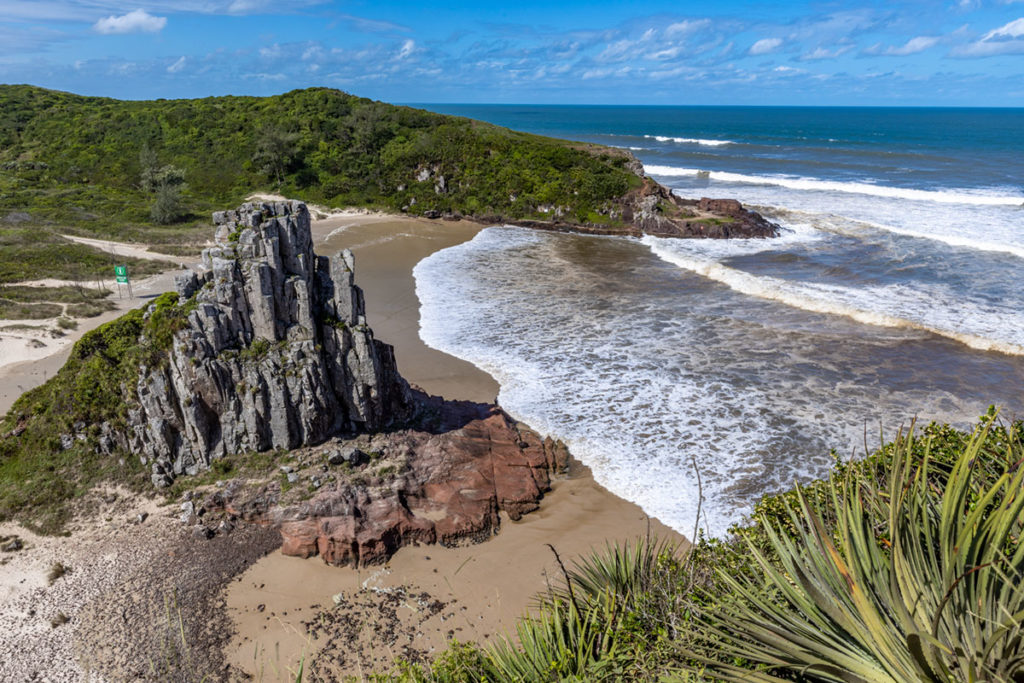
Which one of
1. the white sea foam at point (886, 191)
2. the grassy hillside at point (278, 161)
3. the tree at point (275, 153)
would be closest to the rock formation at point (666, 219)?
the grassy hillside at point (278, 161)

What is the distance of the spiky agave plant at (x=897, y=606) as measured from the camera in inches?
175

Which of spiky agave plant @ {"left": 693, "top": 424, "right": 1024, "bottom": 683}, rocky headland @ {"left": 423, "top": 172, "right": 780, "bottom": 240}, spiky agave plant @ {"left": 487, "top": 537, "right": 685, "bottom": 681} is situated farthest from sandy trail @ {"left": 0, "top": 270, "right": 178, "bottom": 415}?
rocky headland @ {"left": 423, "top": 172, "right": 780, "bottom": 240}

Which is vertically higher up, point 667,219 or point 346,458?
point 667,219

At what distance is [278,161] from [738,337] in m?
44.8

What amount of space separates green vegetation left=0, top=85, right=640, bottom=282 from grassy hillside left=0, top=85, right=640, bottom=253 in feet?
0.41

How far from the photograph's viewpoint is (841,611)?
5.00 meters

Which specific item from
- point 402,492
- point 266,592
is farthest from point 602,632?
point 266,592

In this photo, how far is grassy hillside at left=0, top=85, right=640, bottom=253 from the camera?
150ft

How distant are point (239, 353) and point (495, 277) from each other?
19188 mm

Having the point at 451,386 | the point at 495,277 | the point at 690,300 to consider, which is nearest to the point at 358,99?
the point at 495,277

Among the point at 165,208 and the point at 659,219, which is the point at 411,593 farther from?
the point at 165,208

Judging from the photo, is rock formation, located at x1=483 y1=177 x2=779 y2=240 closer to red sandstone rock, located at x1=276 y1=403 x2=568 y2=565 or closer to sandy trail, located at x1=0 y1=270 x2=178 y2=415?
sandy trail, located at x1=0 y1=270 x2=178 y2=415

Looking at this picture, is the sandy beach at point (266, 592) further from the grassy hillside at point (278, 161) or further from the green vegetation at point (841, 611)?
the grassy hillside at point (278, 161)

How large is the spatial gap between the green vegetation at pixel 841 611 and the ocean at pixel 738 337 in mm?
1038
